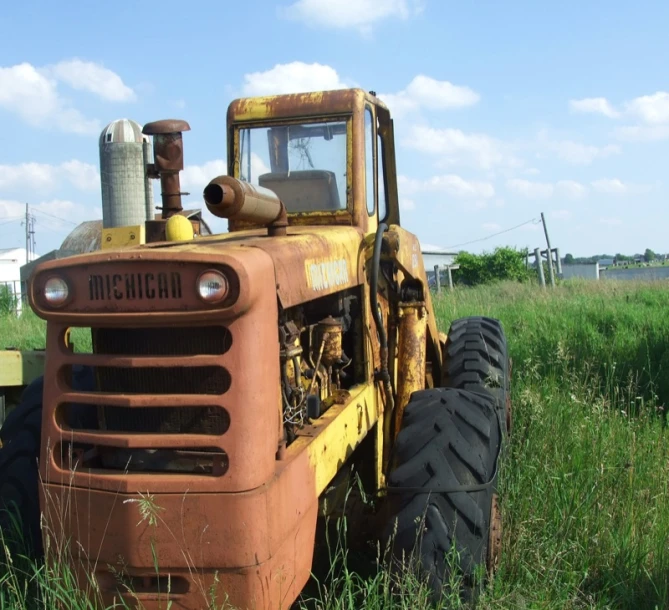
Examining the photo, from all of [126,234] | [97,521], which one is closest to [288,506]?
[97,521]

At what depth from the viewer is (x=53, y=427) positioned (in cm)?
301

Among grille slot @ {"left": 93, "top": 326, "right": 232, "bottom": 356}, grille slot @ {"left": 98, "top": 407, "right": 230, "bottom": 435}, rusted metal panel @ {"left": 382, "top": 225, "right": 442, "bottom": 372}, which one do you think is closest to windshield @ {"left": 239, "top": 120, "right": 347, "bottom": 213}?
rusted metal panel @ {"left": 382, "top": 225, "right": 442, "bottom": 372}

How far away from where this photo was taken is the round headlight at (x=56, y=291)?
9.62 feet

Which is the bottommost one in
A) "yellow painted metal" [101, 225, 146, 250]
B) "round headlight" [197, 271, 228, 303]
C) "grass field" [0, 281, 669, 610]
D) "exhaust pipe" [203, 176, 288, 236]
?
"grass field" [0, 281, 669, 610]

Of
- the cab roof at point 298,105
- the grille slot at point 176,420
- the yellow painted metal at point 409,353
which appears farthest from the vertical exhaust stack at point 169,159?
the grille slot at point 176,420

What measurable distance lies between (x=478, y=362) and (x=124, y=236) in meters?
2.64

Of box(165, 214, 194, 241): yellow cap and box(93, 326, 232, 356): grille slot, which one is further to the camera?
box(165, 214, 194, 241): yellow cap

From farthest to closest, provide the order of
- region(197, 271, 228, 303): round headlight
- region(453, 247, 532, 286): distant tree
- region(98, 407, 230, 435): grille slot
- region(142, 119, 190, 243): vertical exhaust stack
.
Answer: region(453, 247, 532, 286): distant tree < region(142, 119, 190, 243): vertical exhaust stack < region(98, 407, 230, 435): grille slot < region(197, 271, 228, 303): round headlight

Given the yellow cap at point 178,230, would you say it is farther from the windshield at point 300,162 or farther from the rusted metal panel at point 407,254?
the rusted metal panel at point 407,254

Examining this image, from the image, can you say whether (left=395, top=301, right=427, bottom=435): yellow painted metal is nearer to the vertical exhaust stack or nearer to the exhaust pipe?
the exhaust pipe

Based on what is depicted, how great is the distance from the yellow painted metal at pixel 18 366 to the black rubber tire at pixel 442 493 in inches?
134

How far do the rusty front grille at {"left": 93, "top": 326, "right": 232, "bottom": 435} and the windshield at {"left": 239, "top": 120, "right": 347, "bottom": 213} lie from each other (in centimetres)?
172

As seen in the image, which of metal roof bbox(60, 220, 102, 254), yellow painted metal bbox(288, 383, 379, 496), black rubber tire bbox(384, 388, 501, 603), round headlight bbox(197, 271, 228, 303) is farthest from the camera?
metal roof bbox(60, 220, 102, 254)

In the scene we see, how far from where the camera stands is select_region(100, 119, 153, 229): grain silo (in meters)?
12.9
